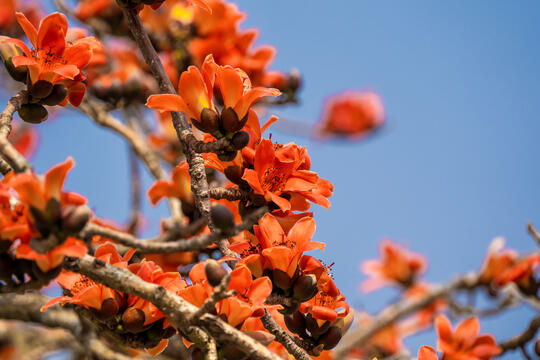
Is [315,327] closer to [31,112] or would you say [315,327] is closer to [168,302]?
[168,302]

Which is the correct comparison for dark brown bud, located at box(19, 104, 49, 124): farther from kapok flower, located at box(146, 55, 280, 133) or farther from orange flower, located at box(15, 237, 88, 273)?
orange flower, located at box(15, 237, 88, 273)

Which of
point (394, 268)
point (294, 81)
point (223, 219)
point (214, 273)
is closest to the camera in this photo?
point (223, 219)

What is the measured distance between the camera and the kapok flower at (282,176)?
1.27 meters

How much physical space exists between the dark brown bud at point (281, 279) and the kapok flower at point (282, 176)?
14 centimetres

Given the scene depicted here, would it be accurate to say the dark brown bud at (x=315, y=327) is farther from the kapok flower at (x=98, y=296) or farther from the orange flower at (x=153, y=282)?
the kapok flower at (x=98, y=296)

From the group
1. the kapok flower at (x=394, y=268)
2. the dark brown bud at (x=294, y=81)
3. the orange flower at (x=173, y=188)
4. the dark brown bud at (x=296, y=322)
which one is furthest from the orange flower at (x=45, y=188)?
the kapok flower at (x=394, y=268)

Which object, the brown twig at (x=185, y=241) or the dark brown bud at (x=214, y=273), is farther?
the dark brown bud at (x=214, y=273)

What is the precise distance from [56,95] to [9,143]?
0.35 metres

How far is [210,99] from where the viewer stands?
51.3 inches

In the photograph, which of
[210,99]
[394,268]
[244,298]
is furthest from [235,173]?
[394,268]

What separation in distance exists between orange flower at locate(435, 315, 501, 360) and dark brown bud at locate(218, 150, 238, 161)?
0.81 m

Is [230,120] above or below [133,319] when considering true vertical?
above

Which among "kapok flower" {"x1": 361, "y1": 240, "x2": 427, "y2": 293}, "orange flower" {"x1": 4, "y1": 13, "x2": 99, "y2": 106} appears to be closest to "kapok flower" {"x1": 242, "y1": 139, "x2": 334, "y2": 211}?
"orange flower" {"x1": 4, "y1": 13, "x2": 99, "y2": 106}

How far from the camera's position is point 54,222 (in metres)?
0.95
